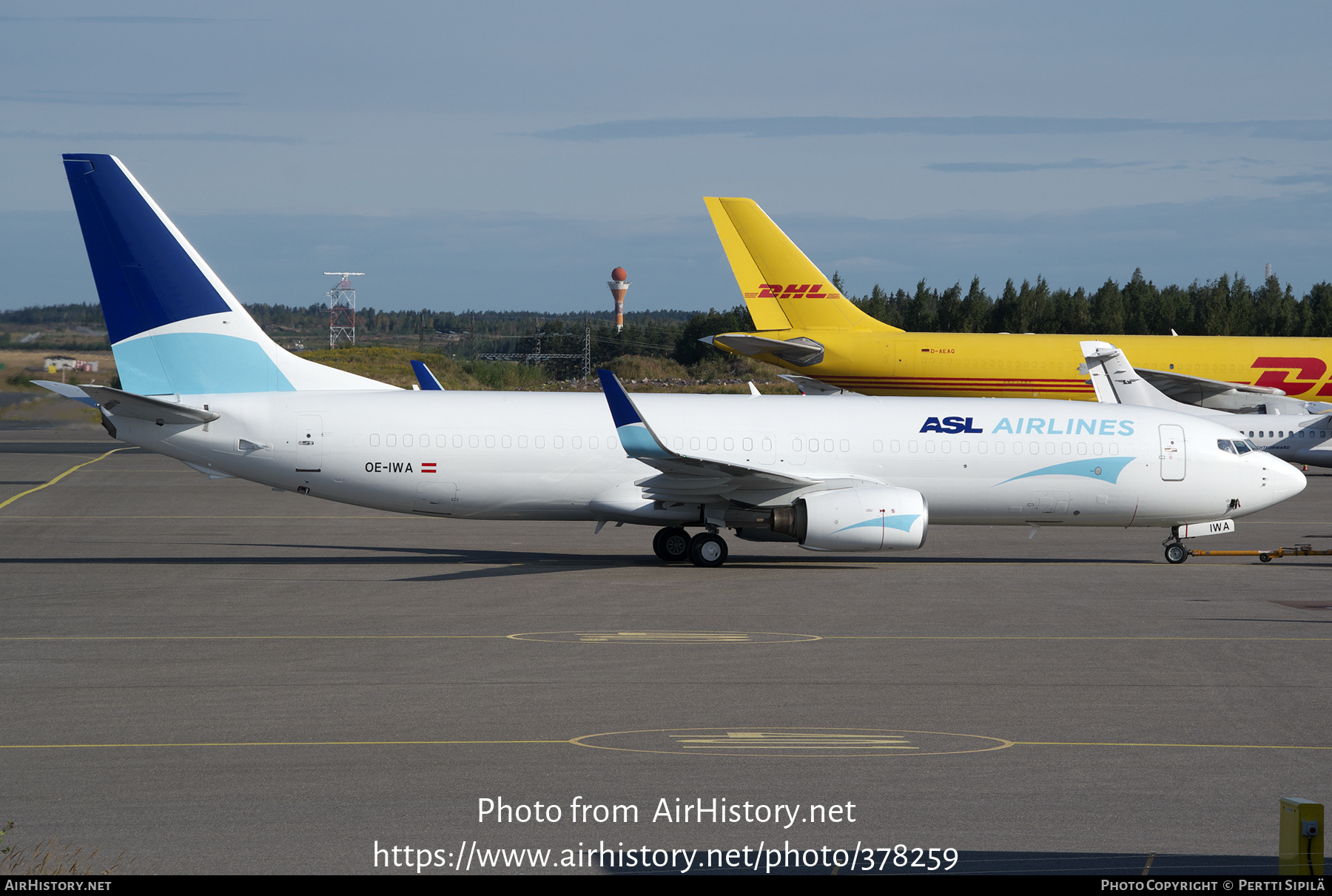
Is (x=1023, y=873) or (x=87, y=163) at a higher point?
(x=87, y=163)

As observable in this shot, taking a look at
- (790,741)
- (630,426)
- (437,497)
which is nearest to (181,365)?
(437,497)

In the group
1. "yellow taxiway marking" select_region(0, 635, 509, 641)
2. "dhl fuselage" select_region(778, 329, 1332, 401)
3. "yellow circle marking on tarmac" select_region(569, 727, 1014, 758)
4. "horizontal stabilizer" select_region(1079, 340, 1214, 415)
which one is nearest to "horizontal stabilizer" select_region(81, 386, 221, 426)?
"yellow taxiway marking" select_region(0, 635, 509, 641)

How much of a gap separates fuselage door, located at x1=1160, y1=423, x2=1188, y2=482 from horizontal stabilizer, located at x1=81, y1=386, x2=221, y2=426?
19.2 meters

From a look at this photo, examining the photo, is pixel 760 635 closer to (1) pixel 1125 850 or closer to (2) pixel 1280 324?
(1) pixel 1125 850

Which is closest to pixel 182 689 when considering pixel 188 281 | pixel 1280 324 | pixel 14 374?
pixel 188 281

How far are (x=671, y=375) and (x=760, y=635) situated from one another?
92984 mm

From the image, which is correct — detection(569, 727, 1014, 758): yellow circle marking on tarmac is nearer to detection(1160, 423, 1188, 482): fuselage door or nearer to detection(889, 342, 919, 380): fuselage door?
detection(1160, 423, 1188, 482): fuselage door

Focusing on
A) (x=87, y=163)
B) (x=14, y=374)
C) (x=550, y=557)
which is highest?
(x=87, y=163)

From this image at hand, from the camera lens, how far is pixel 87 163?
23.2 m

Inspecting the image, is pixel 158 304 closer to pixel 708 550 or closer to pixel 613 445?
pixel 613 445

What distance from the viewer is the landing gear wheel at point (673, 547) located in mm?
25062

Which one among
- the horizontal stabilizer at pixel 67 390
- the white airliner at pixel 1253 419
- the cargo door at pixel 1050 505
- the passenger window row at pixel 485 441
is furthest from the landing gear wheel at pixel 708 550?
the white airliner at pixel 1253 419

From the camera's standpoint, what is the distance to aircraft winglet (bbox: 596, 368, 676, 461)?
22000 mm

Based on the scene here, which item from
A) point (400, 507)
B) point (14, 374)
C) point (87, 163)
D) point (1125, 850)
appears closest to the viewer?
point (1125, 850)
